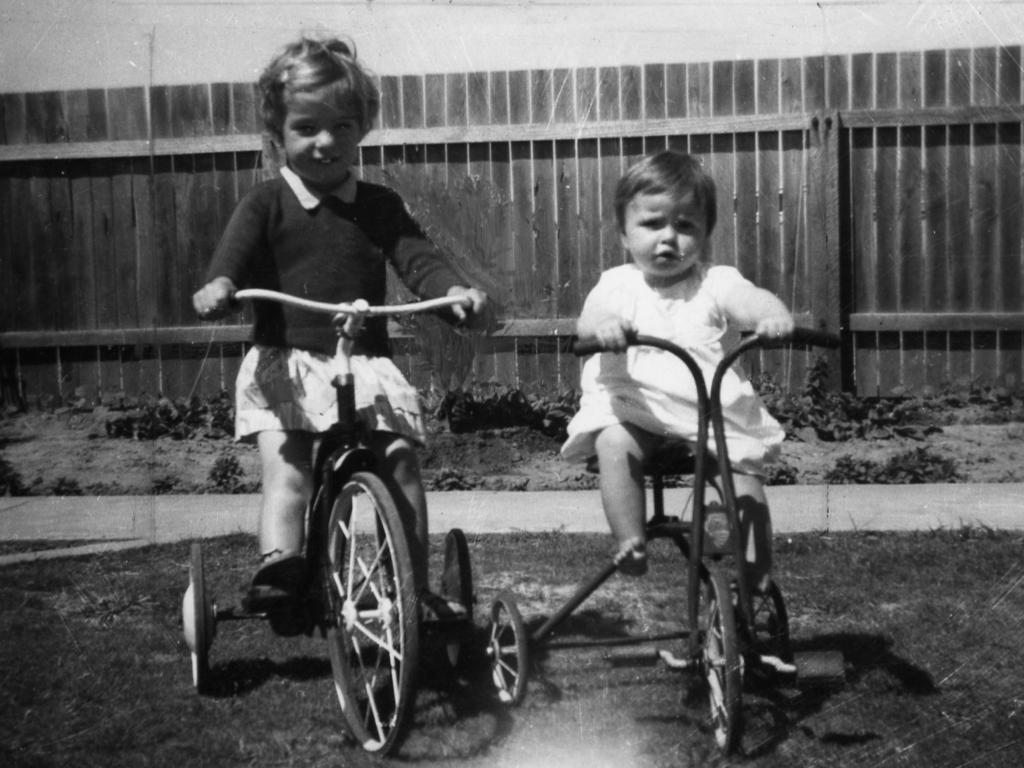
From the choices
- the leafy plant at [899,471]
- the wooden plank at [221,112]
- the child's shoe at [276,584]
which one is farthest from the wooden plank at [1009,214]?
the child's shoe at [276,584]

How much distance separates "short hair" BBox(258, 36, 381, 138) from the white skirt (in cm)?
62

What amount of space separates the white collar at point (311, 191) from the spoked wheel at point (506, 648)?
1.13 metres

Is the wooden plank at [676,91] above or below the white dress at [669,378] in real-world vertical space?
above

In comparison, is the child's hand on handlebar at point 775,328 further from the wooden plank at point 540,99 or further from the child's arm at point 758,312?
the wooden plank at point 540,99

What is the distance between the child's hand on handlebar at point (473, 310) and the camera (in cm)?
295

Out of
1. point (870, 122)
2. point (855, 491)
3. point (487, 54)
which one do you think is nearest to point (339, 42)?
point (487, 54)

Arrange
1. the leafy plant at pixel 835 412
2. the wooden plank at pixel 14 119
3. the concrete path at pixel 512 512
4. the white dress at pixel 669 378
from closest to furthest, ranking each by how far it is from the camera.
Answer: the white dress at pixel 669 378 → the concrete path at pixel 512 512 → the wooden plank at pixel 14 119 → the leafy plant at pixel 835 412

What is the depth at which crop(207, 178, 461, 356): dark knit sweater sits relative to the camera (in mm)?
3170

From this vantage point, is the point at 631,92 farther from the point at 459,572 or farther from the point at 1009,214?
the point at 459,572

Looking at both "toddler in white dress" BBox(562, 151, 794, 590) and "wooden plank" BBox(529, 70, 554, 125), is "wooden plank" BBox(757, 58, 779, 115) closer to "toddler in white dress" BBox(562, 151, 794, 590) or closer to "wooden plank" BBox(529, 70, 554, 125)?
"wooden plank" BBox(529, 70, 554, 125)

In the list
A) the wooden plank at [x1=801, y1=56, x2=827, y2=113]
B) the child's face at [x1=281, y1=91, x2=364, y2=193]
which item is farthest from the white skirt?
the wooden plank at [x1=801, y1=56, x2=827, y2=113]

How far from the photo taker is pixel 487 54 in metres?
3.91

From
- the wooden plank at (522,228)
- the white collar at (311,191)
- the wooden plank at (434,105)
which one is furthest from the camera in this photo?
the wooden plank at (434,105)

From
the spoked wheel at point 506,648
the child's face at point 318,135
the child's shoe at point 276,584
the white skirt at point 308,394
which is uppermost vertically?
the child's face at point 318,135
